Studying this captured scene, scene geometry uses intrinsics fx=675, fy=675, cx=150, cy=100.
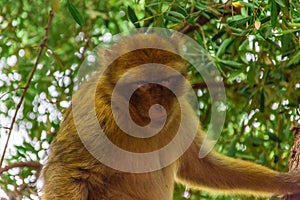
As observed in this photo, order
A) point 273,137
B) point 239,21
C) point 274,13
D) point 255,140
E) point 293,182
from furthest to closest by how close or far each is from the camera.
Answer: point 255,140 < point 273,137 < point 293,182 < point 239,21 < point 274,13

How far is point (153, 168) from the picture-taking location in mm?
4348

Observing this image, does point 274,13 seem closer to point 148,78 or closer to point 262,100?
point 148,78

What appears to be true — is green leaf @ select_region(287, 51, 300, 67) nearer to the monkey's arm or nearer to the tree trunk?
the tree trunk

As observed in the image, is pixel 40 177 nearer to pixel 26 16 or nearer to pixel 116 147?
pixel 116 147

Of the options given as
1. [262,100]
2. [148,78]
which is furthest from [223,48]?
[148,78]

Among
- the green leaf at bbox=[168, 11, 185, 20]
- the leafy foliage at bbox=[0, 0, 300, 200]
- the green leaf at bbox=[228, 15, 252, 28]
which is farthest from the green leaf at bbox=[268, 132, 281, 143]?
the green leaf at bbox=[168, 11, 185, 20]

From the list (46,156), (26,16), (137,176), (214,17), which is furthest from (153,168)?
(26,16)

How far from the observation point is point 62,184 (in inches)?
163

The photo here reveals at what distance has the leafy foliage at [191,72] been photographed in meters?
4.40

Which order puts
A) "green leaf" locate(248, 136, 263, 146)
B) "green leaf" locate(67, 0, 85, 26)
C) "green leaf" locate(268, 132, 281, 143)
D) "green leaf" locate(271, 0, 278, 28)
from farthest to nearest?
"green leaf" locate(248, 136, 263, 146)
"green leaf" locate(268, 132, 281, 143)
"green leaf" locate(67, 0, 85, 26)
"green leaf" locate(271, 0, 278, 28)

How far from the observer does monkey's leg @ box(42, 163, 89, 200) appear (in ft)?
13.5

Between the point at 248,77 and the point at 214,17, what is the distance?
492 mm

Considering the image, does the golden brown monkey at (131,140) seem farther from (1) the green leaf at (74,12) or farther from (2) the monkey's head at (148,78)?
(1) the green leaf at (74,12)

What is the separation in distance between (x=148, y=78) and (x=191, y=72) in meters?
0.63
